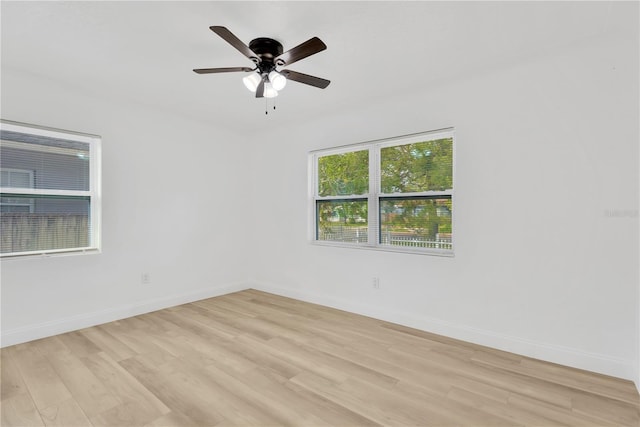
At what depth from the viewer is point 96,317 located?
3387 millimetres

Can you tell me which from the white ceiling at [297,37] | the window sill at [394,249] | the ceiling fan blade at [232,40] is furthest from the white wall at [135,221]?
the ceiling fan blade at [232,40]

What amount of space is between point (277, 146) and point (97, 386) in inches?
137

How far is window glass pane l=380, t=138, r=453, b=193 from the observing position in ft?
10.5

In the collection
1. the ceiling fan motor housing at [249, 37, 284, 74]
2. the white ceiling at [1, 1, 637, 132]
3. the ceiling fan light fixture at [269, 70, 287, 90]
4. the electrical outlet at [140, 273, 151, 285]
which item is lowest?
the electrical outlet at [140, 273, 151, 285]

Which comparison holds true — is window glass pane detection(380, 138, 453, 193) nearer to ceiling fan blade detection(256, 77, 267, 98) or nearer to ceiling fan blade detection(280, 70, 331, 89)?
ceiling fan blade detection(280, 70, 331, 89)

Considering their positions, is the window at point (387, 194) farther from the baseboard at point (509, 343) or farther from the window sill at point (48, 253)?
the window sill at point (48, 253)

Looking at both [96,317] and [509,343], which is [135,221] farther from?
[509,343]

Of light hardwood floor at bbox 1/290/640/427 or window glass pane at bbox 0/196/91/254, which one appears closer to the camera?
light hardwood floor at bbox 1/290/640/427

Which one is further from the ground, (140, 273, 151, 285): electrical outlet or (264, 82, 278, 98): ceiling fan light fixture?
(264, 82, 278, 98): ceiling fan light fixture

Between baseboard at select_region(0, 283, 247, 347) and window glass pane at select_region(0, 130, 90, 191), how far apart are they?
1.35m

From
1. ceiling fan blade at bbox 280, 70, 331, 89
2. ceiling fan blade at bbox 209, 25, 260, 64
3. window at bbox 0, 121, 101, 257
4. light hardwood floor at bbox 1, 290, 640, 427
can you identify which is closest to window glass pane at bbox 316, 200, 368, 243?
light hardwood floor at bbox 1, 290, 640, 427

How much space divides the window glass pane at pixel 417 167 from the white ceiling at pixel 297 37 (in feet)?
2.06

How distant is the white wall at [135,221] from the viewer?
300 cm

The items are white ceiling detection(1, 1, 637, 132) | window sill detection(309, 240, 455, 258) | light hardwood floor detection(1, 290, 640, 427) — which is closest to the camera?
light hardwood floor detection(1, 290, 640, 427)
